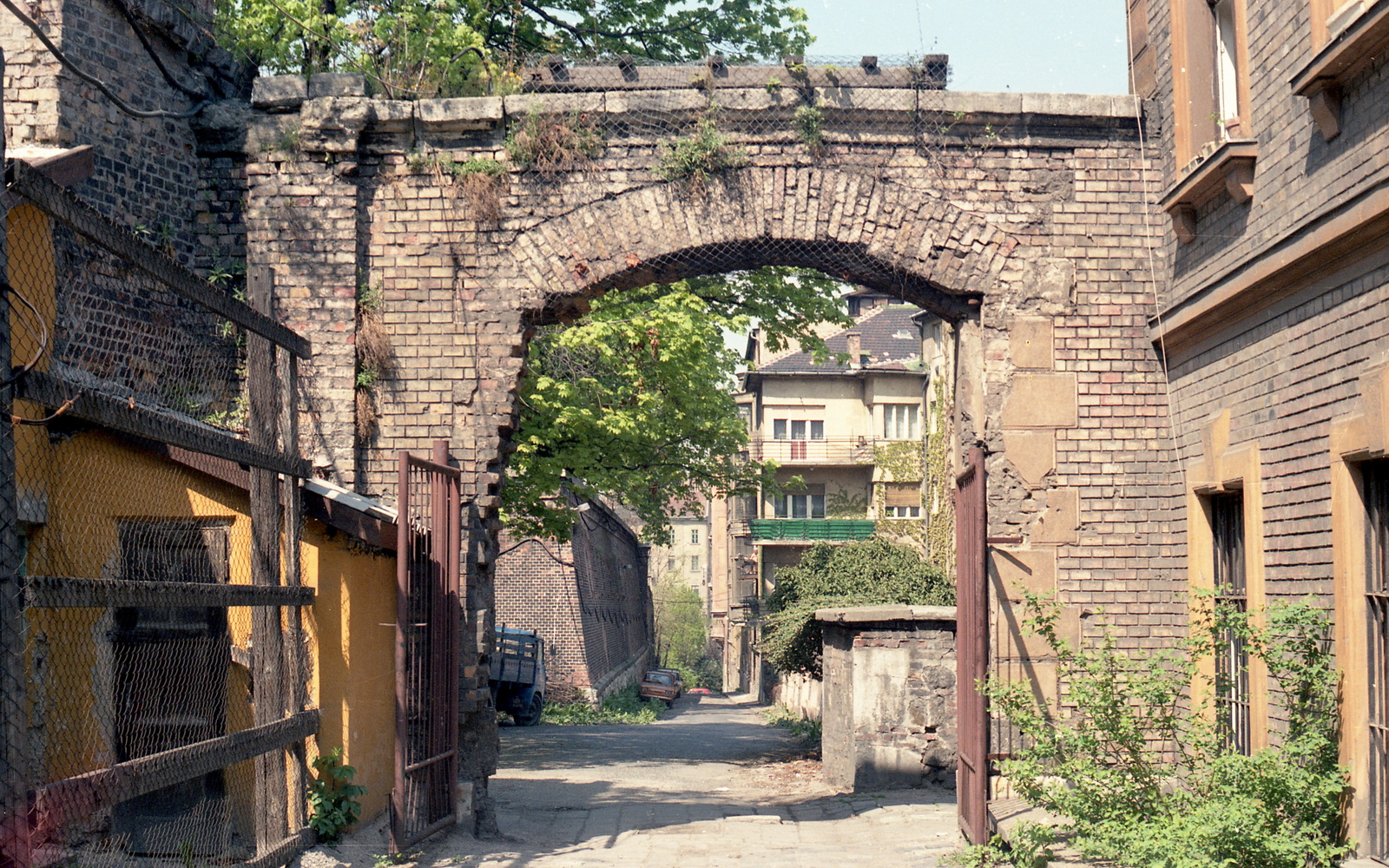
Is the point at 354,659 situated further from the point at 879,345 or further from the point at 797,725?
the point at 879,345

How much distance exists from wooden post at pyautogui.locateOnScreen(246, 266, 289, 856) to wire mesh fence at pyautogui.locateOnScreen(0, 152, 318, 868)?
10 millimetres

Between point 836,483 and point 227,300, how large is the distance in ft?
117

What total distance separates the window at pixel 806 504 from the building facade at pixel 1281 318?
107ft

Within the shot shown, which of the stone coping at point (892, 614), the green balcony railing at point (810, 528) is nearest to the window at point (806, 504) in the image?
the green balcony railing at point (810, 528)

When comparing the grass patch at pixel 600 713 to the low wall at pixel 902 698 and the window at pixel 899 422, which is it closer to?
the low wall at pixel 902 698

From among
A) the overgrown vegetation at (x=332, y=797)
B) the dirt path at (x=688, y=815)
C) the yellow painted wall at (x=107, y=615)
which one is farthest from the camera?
the dirt path at (x=688, y=815)

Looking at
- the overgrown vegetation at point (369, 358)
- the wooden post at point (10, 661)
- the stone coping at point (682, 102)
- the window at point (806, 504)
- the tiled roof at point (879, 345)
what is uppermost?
the tiled roof at point (879, 345)

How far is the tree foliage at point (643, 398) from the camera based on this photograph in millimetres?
14578

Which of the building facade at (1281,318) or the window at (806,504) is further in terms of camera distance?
the window at (806,504)

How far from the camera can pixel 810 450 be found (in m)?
41.2

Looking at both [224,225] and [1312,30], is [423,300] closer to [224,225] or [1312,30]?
[224,225]

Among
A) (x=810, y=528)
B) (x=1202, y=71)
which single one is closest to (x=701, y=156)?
(x=1202, y=71)

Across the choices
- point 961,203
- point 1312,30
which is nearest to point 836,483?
point 961,203

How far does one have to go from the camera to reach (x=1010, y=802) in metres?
8.38
